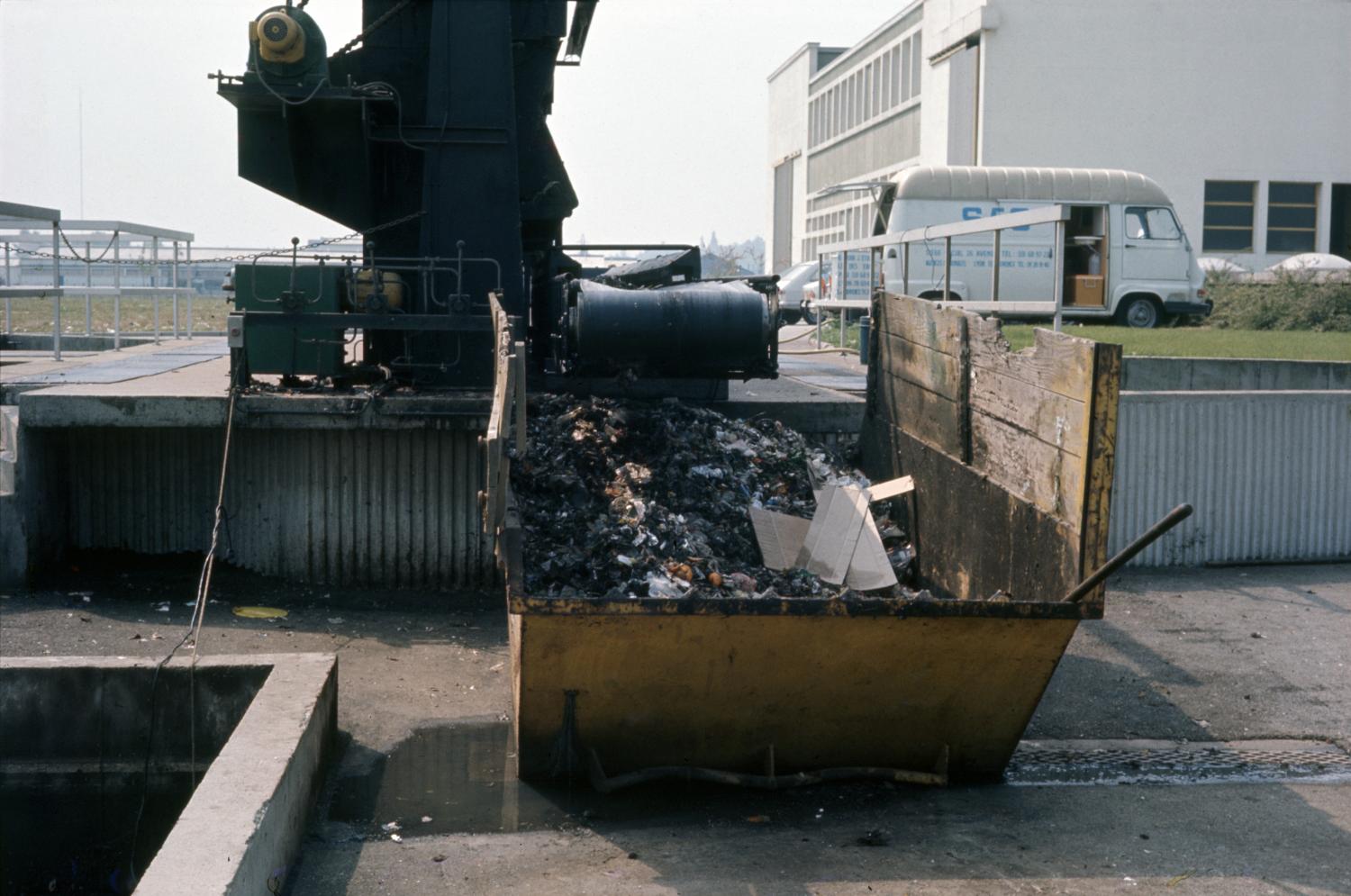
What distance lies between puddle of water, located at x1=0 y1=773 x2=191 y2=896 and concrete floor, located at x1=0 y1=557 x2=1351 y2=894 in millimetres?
873

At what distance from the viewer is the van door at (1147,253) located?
22.1m

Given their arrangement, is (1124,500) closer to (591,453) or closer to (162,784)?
(591,453)

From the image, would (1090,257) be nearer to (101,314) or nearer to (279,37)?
(279,37)

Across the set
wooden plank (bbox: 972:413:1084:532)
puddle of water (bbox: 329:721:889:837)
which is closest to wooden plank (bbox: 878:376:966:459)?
wooden plank (bbox: 972:413:1084:532)

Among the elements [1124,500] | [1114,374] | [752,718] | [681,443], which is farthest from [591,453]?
[1124,500]

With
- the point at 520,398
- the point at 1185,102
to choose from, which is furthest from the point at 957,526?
the point at 1185,102

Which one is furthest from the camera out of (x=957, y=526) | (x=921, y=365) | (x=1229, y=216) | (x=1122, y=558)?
(x=1229, y=216)

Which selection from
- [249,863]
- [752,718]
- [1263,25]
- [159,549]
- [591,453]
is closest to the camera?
[249,863]

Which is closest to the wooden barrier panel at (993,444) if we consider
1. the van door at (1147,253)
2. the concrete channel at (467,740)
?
the concrete channel at (467,740)

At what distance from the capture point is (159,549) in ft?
30.3

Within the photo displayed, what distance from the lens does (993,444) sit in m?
6.13

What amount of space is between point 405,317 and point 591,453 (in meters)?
1.70

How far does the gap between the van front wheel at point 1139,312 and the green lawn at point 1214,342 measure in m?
0.31

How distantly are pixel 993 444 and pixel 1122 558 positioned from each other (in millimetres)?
1376
